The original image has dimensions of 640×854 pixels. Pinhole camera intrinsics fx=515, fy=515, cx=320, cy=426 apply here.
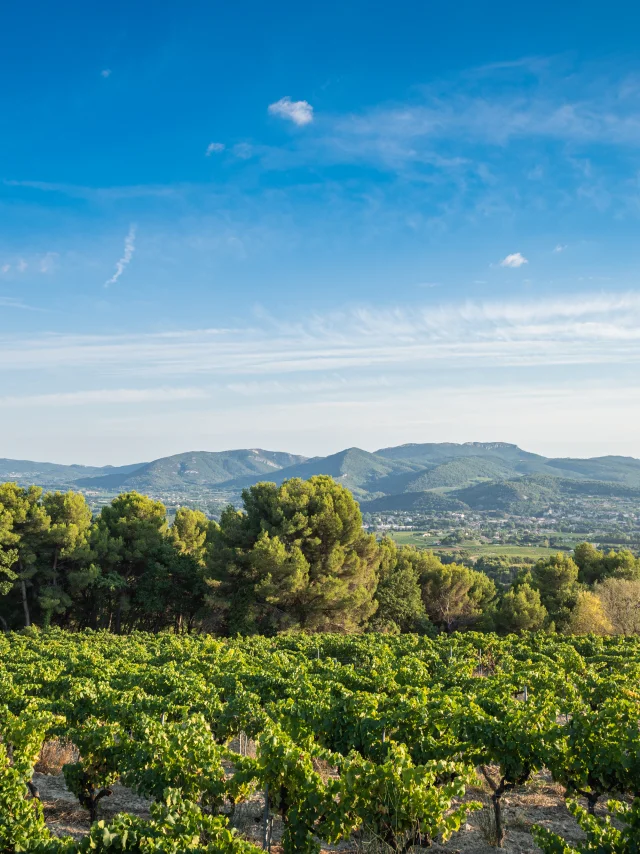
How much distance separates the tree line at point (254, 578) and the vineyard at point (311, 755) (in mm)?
16091

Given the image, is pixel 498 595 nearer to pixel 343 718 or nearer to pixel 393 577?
pixel 393 577

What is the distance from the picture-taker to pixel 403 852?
720 cm

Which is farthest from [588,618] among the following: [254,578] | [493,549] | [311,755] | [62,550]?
[493,549]

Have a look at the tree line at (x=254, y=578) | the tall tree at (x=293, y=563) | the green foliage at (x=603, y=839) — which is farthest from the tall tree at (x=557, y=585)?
the green foliage at (x=603, y=839)

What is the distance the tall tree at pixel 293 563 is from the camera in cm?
3010

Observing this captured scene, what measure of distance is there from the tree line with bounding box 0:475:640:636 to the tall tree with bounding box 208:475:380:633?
0.08 metres

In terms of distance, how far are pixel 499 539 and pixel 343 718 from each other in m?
171

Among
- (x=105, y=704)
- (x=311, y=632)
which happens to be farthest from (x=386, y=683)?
(x=311, y=632)

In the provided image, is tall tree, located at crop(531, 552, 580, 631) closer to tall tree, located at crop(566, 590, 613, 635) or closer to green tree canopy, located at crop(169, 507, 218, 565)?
tall tree, located at crop(566, 590, 613, 635)

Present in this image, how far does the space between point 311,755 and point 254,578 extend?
2390cm

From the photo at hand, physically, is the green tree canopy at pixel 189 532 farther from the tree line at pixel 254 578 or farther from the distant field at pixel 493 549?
the distant field at pixel 493 549

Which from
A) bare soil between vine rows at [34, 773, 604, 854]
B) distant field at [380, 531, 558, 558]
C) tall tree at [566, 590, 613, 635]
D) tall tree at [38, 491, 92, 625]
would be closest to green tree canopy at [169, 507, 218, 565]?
tall tree at [38, 491, 92, 625]

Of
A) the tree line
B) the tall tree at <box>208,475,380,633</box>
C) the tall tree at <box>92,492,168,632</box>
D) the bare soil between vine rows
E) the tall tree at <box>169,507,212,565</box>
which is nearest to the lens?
the bare soil between vine rows

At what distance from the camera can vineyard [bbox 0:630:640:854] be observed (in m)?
6.48
